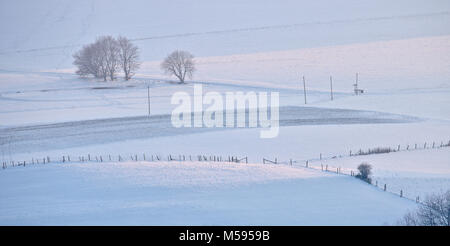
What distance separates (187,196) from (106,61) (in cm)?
4305

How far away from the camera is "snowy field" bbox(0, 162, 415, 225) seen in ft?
41.1

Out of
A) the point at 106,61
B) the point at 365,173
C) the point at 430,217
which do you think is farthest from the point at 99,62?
the point at 430,217

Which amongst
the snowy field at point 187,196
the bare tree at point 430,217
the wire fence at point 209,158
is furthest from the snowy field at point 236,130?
the bare tree at point 430,217

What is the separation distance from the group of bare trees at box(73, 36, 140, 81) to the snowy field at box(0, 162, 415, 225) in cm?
3656

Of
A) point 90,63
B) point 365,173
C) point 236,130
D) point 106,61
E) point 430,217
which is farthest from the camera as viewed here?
point 106,61

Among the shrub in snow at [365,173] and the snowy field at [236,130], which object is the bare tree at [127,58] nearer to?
the snowy field at [236,130]

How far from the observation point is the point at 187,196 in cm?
1465

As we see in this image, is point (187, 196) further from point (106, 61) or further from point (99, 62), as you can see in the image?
point (106, 61)

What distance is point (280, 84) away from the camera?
154 ft

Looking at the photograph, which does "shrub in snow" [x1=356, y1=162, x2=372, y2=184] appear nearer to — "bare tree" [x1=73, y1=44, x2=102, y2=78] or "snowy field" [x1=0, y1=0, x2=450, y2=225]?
"snowy field" [x1=0, y1=0, x2=450, y2=225]

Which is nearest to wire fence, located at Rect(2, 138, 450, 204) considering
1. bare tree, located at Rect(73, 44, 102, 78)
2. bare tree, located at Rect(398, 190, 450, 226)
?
bare tree, located at Rect(398, 190, 450, 226)
